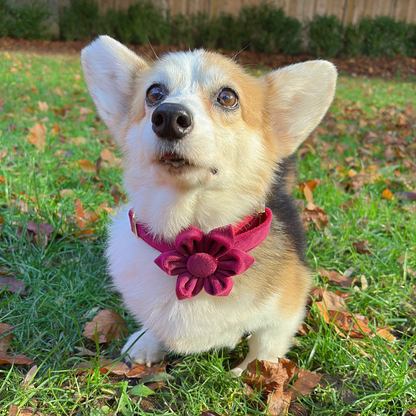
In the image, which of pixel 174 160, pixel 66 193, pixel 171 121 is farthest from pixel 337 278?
pixel 66 193

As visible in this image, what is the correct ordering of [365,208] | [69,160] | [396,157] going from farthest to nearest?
[396,157], [69,160], [365,208]

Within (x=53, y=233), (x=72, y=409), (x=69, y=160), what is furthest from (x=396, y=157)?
(x=72, y=409)

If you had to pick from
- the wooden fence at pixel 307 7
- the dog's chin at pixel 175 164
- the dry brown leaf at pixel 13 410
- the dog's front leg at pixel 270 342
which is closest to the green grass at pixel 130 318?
the dry brown leaf at pixel 13 410

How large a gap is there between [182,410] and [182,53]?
5.35ft

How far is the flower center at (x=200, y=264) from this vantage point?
1598 millimetres

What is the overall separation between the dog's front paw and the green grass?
9cm

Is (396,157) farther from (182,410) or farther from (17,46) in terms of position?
(17,46)

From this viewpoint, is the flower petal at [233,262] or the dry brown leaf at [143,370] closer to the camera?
the flower petal at [233,262]

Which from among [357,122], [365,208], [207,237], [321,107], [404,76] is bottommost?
[404,76]

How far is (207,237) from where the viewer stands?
5.33ft

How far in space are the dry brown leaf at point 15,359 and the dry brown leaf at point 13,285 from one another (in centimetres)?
47

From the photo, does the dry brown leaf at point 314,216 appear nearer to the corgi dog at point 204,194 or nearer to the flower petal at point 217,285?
the corgi dog at point 204,194

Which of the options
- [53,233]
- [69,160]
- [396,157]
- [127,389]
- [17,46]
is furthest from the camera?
[17,46]

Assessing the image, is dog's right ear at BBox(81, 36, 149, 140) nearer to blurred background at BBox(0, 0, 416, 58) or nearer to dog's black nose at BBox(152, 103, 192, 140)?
dog's black nose at BBox(152, 103, 192, 140)
